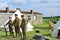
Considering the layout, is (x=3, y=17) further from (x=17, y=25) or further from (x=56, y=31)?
(x=17, y=25)

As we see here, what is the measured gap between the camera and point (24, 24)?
18.4 meters

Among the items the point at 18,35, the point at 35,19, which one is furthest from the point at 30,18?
the point at 18,35

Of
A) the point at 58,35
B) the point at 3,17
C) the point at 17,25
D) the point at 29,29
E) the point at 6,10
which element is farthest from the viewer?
the point at 6,10

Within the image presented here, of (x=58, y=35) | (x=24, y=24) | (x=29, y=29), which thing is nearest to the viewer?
(x=24, y=24)

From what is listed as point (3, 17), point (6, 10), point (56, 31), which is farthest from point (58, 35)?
point (6, 10)

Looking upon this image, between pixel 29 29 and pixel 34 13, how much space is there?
2455 centimetres

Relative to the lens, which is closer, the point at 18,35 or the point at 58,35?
the point at 18,35

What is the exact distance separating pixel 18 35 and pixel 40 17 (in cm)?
3491

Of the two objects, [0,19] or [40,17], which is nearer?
[0,19]

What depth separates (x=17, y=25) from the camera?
19.8 meters

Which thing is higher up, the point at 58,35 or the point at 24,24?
the point at 24,24

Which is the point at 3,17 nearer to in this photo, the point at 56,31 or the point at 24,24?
the point at 56,31

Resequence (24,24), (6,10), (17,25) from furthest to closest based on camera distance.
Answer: (6,10), (17,25), (24,24)

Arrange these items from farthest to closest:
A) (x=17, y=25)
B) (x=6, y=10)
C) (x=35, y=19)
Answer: (x=35, y=19), (x=6, y=10), (x=17, y=25)
